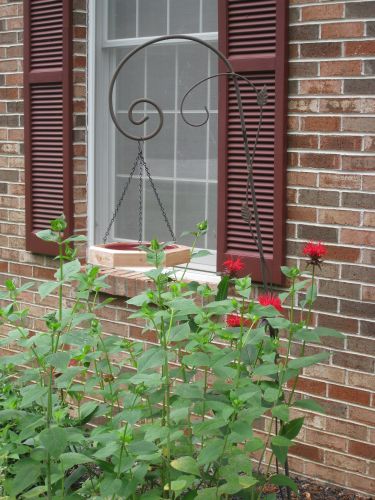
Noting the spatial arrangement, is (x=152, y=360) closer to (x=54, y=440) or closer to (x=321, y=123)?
(x=54, y=440)

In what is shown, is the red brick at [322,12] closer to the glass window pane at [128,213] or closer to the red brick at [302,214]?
the red brick at [302,214]

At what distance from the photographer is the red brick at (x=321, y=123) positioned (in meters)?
4.28

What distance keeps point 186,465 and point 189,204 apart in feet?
7.89

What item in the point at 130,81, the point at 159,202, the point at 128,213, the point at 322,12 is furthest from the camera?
the point at 128,213

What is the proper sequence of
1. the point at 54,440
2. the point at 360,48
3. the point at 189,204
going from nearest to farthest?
the point at 54,440 < the point at 360,48 < the point at 189,204

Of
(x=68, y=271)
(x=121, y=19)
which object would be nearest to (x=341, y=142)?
(x=68, y=271)

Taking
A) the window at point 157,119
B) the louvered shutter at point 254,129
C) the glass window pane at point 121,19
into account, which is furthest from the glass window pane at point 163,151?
the louvered shutter at point 254,129

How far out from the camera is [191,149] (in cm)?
521

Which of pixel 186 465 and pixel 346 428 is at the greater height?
pixel 186 465

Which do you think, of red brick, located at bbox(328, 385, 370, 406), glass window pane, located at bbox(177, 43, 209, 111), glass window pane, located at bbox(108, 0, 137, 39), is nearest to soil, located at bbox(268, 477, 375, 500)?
red brick, located at bbox(328, 385, 370, 406)

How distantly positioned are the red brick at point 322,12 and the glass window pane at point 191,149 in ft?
3.16

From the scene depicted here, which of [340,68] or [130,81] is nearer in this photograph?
[340,68]

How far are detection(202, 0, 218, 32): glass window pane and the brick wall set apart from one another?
709mm

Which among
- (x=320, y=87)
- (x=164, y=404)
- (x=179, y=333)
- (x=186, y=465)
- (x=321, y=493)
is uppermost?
(x=320, y=87)
